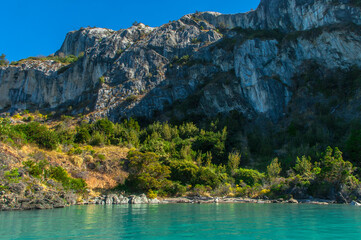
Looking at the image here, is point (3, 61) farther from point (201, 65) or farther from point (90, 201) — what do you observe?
point (90, 201)

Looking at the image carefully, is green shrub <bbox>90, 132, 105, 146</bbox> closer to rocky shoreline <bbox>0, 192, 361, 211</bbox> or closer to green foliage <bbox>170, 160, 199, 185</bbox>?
green foliage <bbox>170, 160, 199, 185</bbox>

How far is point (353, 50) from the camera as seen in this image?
135 ft

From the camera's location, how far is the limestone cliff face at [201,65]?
148 ft

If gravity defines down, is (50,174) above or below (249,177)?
above

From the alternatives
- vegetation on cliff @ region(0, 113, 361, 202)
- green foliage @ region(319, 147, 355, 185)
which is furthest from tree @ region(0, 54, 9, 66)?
green foliage @ region(319, 147, 355, 185)

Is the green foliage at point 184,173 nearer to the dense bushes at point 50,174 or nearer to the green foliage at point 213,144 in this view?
the dense bushes at point 50,174

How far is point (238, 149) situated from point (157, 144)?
12152mm

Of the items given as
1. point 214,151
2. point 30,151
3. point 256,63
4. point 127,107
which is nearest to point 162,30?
point 127,107

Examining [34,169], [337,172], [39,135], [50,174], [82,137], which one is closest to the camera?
[34,169]

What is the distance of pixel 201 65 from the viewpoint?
188 ft

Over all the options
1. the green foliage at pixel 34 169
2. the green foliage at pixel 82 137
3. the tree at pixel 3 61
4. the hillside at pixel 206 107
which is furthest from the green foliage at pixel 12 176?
the tree at pixel 3 61

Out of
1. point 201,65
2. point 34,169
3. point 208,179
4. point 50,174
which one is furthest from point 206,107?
point 34,169

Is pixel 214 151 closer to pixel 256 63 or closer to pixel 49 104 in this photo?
pixel 256 63

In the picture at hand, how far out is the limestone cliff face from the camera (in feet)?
148
